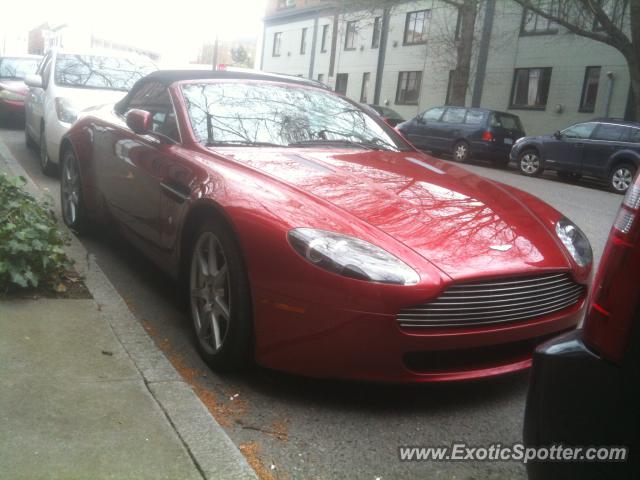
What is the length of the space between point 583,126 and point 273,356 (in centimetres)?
1560

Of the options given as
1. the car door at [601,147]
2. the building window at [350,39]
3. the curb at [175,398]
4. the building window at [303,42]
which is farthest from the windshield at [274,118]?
the building window at [303,42]

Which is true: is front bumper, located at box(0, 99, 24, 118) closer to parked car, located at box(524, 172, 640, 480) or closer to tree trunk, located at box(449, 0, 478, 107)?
parked car, located at box(524, 172, 640, 480)

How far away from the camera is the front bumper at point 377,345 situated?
9.29 feet

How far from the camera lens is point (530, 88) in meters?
27.0

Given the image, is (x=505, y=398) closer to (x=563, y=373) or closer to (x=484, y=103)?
(x=563, y=373)

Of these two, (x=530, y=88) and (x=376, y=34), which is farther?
(x=376, y=34)

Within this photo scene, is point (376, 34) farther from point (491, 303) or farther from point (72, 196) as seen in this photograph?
point (491, 303)

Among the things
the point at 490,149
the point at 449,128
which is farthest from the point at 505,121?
the point at 449,128

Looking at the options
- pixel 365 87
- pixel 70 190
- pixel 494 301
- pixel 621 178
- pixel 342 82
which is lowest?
pixel 70 190

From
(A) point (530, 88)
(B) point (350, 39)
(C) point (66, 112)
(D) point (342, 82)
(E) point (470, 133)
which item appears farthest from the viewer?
(D) point (342, 82)

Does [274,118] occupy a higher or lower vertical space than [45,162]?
higher

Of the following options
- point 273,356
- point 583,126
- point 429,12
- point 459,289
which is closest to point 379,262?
point 459,289

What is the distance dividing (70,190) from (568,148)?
13701 mm

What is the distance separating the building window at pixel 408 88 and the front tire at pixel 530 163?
51.3ft
